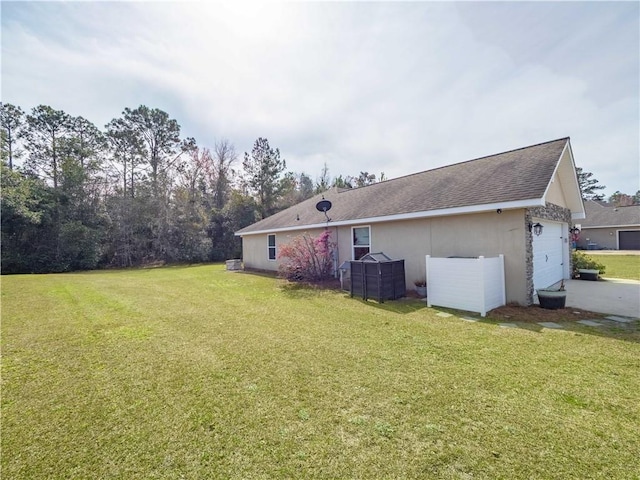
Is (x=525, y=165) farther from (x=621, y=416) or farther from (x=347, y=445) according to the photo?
(x=347, y=445)

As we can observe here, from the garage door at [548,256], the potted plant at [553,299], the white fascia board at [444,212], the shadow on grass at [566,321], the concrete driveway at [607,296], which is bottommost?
the shadow on grass at [566,321]

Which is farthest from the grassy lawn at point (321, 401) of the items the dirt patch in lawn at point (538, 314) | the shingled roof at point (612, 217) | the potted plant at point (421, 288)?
the shingled roof at point (612, 217)

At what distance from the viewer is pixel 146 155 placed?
87.6ft

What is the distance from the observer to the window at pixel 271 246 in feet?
49.8

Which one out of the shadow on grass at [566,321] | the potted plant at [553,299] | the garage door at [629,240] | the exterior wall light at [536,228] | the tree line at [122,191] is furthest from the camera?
the garage door at [629,240]

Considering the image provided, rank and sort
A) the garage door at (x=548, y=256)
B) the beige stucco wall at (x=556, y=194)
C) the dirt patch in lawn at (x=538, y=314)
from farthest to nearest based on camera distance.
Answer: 1. the beige stucco wall at (x=556, y=194)
2. the garage door at (x=548, y=256)
3. the dirt patch in lawn at (x=538, y=314)

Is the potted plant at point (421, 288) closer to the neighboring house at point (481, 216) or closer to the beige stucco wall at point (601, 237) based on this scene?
the neighboring house at point (481, 216)

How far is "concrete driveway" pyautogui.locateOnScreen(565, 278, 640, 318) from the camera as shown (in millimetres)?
6086

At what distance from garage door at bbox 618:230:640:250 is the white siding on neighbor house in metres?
27.0

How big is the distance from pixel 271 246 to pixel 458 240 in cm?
992

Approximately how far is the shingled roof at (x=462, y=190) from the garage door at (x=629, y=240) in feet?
78.3

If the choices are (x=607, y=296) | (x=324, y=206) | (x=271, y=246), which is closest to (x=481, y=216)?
(x=607, y=296)

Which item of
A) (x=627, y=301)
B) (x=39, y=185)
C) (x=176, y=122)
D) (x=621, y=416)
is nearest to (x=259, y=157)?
(x=176, y=122)

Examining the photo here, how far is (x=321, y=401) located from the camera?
2.89 m
